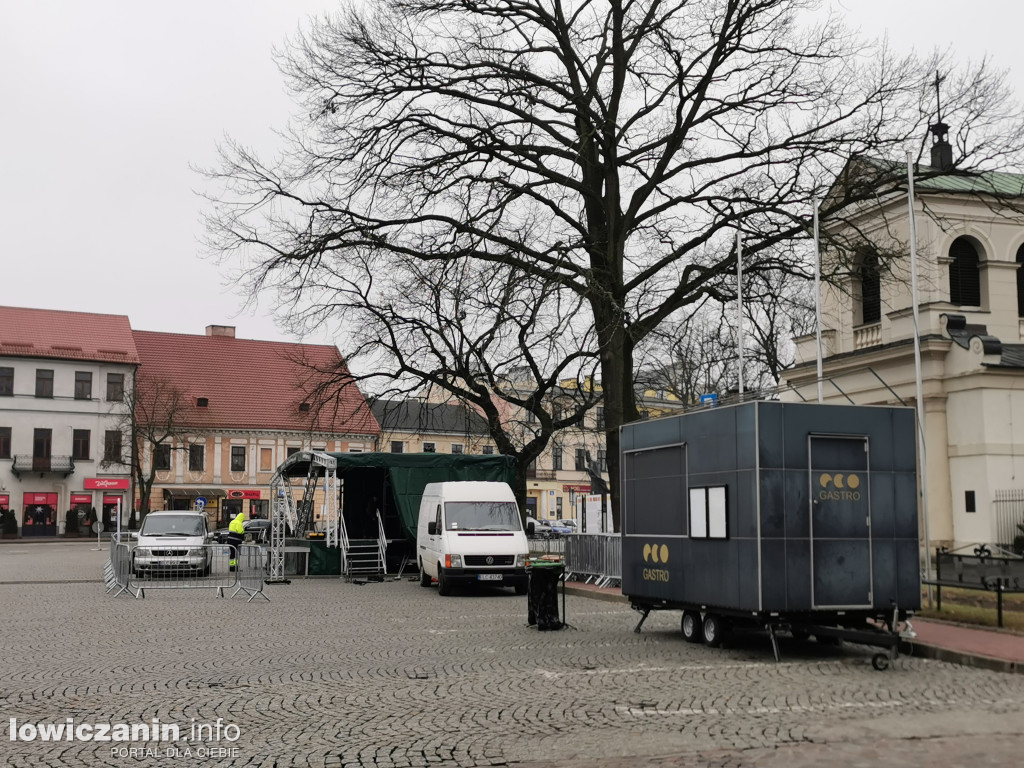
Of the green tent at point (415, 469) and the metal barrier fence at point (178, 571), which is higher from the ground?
the green tent at point (415, 469)

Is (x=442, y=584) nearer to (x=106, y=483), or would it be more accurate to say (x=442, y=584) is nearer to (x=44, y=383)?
(x=106, y=483)

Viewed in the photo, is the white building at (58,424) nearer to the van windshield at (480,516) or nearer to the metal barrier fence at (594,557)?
the metal barrier fence at (594,557)

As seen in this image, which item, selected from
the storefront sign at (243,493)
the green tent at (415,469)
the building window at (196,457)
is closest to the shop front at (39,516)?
the building window at (196,457)

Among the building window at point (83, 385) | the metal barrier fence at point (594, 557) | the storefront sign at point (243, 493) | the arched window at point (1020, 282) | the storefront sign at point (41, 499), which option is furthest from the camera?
the storefront sign at point (243, 493)

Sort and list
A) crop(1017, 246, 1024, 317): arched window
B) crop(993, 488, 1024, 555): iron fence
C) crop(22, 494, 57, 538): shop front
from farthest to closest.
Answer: crop(22, 494, 57, 538): shop front < crop(1017, 246, 1024, 317): arched window < crop(993, 488, 1024, 555): iron fence

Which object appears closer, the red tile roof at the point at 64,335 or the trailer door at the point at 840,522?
the trailer door at the point at 840,522

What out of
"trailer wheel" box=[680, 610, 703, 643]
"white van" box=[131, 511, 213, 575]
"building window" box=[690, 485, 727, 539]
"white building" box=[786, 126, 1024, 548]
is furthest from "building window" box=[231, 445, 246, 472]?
"building window" box=[690, 485, 727, 539]

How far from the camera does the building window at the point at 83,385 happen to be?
250 feet

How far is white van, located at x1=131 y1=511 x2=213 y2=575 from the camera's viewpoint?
27.8 metres

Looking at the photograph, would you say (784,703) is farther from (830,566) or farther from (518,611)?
(518,611)

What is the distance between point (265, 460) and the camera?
8438 centimetres

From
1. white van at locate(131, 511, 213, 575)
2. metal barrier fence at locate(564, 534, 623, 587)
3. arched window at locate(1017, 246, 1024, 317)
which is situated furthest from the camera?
arched window at locate(1017, 246, 1024, 317)

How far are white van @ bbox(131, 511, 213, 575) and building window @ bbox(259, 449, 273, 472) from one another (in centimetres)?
5338

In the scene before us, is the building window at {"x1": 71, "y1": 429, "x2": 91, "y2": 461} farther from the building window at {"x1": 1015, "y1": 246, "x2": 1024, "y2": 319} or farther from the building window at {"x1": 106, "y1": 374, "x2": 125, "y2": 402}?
the building window at {"x1": 1015, "y1": 246, "x2": 1024, "y2": 319}
